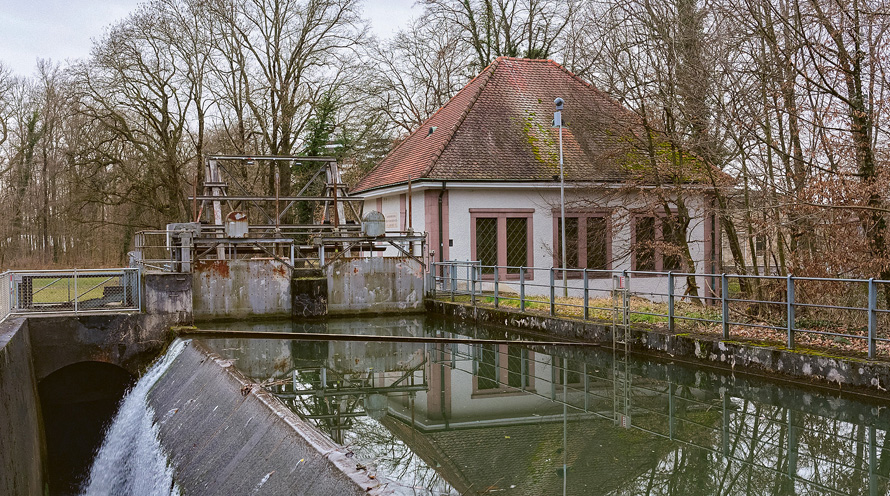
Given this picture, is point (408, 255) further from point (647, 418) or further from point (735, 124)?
point (647, 418)

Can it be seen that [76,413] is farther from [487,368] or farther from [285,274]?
[487,368]

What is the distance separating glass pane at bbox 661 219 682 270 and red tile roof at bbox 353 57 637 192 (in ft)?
6.24

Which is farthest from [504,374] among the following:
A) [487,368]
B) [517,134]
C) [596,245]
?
[517,134]

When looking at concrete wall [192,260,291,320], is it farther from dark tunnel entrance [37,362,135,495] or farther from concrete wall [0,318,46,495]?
concrete wall [0,318,46,495]

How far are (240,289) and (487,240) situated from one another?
668cm

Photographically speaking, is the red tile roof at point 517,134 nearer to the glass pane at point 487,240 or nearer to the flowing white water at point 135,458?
the glass pane at point 487,240

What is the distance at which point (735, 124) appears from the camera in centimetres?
1318

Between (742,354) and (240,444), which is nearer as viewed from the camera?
(240,444)

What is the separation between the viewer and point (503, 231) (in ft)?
68.8

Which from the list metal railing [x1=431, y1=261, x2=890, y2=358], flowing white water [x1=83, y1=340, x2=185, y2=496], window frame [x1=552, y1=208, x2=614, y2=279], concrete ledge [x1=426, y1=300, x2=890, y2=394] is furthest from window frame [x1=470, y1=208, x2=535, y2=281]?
flowing white water [x1=83, y1=340, x2=185, y2=496]

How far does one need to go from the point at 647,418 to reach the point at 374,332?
827 cm

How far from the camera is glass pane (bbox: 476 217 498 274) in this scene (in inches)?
821

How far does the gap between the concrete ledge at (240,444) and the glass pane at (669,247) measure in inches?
393

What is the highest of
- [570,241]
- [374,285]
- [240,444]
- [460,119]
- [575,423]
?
[460,119]
